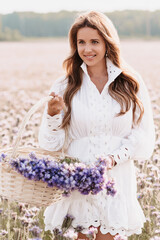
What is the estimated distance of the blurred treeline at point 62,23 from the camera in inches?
2576

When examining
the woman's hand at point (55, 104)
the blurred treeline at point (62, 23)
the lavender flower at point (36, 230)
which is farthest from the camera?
the blurred treeline at point (62, 23)

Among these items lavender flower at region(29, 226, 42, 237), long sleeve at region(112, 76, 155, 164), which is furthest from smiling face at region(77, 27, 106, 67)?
lavender flower at region(29, 226, 42, 237)

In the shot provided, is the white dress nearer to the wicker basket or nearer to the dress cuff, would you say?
the dress cuff

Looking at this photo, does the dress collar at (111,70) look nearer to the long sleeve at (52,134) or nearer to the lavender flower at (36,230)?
the long sleeve at (52,134)

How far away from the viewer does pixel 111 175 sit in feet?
9.84

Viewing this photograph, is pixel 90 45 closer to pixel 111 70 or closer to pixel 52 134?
pixel 111 70

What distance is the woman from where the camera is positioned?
296 cm

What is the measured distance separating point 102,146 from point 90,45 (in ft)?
2.13

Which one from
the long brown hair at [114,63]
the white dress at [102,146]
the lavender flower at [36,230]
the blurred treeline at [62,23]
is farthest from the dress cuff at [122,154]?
the blurred treeline at [62,23]

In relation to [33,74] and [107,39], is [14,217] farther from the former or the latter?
[33,74]

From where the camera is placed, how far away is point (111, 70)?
3111mm

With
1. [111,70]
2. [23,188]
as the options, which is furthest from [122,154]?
[23,188]

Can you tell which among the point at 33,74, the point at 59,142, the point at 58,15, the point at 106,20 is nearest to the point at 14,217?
the point at 59,142

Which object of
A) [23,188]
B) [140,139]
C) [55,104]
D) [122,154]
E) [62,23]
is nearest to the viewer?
[23,188]
